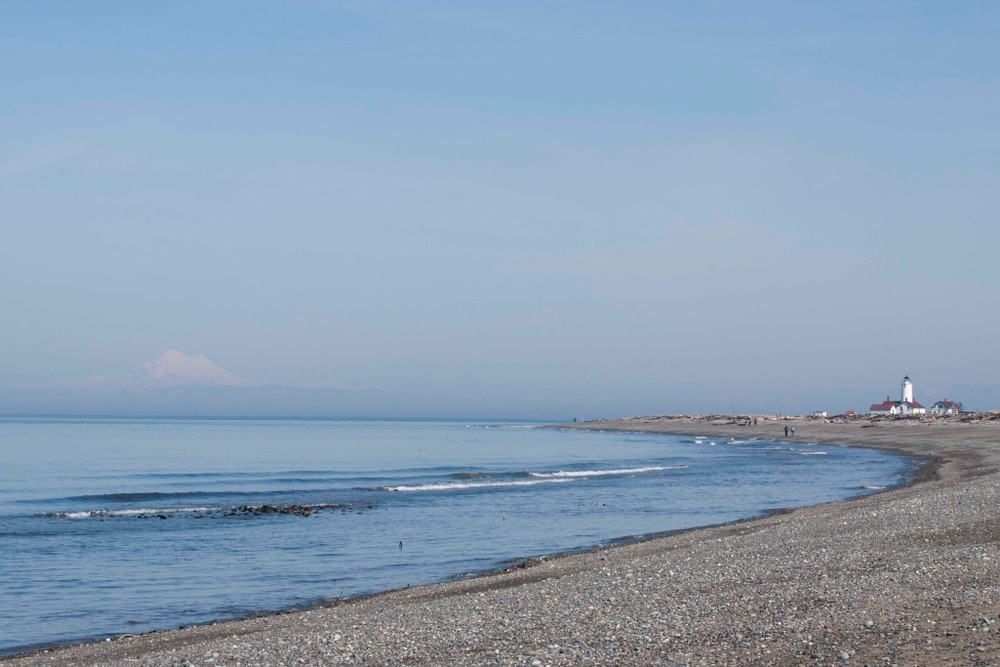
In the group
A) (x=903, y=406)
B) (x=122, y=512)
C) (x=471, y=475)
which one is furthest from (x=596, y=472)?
(x=903, y=406)

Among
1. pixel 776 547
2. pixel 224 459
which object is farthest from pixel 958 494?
pixel 224 459

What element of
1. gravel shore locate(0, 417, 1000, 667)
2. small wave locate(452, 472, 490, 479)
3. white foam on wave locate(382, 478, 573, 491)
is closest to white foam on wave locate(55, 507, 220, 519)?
white foam on wave locate(382, 478, 573, 491)

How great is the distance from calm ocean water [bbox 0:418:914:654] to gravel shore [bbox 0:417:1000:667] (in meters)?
2.78

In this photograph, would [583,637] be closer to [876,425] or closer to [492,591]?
[492,591]

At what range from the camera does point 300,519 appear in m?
31.7

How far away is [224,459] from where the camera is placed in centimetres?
6838

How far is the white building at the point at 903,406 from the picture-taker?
5758 inches

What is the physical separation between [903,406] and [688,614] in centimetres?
14961

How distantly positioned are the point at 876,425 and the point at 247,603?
97656 mm

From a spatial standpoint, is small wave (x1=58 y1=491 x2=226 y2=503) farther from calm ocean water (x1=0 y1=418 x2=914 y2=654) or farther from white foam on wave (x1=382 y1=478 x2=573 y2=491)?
white foam on wave (x1=382 y1=478 x2=573 y2=491)

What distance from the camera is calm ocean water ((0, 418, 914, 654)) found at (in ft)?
59.9

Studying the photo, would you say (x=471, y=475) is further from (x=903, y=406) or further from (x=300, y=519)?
(x=903, y=406)

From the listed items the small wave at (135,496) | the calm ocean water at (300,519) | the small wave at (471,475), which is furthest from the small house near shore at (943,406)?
the small wave at (135,496)

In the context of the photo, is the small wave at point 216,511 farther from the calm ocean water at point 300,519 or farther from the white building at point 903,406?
the white building at point 903,406
